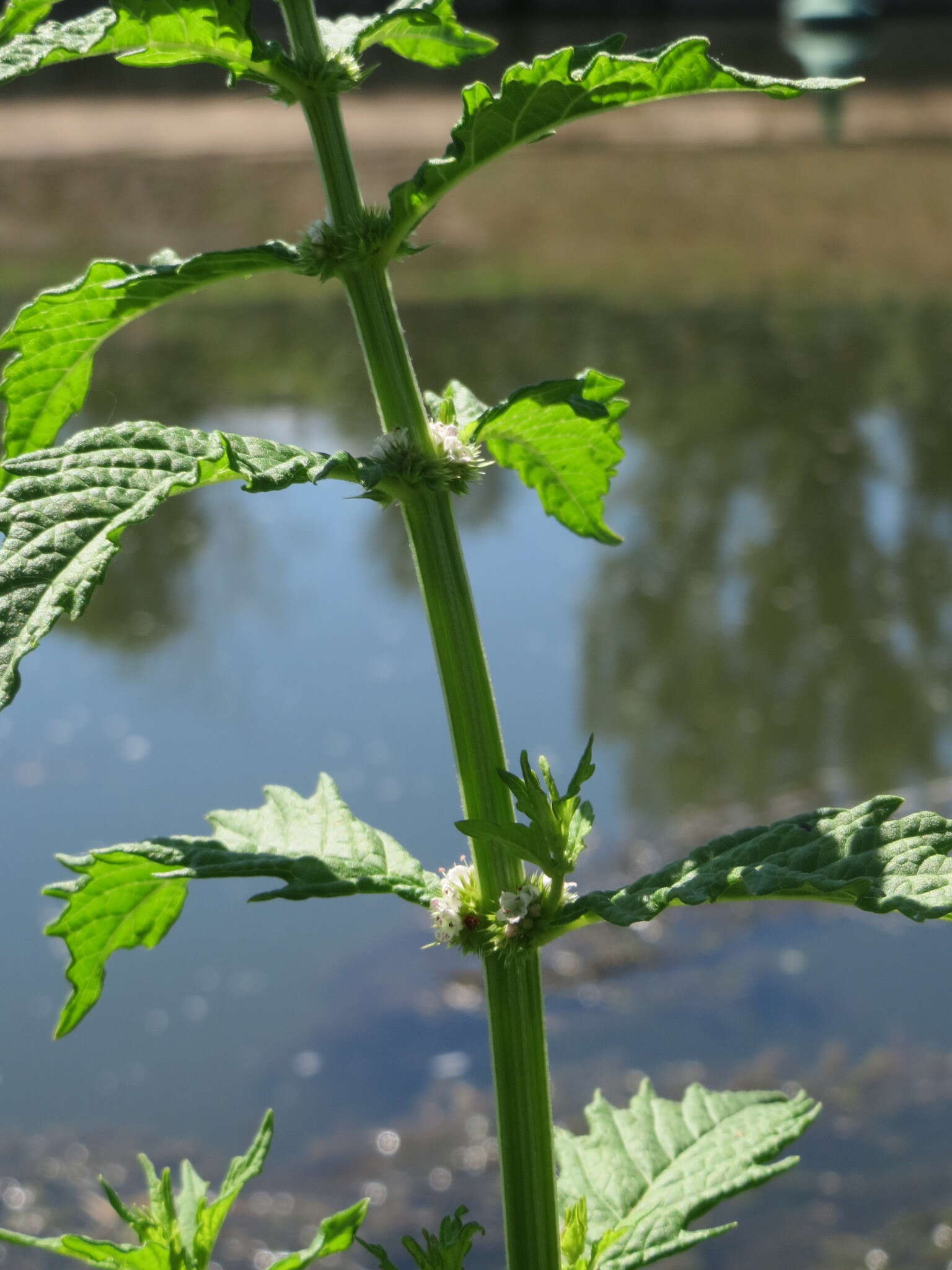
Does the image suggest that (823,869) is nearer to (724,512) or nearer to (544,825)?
(544,825)

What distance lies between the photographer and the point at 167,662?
124 inches

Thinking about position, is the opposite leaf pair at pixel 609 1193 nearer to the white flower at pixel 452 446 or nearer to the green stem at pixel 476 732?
the green stem at pixel 476 732

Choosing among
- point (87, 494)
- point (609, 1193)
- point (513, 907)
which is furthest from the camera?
point (609, 1193)

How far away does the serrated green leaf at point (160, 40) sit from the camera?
1.69ft

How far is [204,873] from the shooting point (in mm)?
553

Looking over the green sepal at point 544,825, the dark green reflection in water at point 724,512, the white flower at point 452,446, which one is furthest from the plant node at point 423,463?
the dark green reflection in water at point 724,512

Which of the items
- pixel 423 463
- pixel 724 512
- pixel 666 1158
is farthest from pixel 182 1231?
pixel 724 512

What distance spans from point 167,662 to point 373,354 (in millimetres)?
2637

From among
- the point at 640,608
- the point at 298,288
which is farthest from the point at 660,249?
the point at 640,608

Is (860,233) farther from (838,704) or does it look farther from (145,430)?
(145,430)

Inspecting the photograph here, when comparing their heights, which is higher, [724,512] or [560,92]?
[724,512]

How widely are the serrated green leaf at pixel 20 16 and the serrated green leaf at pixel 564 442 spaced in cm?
23

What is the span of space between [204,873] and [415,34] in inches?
14.6

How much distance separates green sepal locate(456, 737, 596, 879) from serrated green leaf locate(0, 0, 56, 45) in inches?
13.5
